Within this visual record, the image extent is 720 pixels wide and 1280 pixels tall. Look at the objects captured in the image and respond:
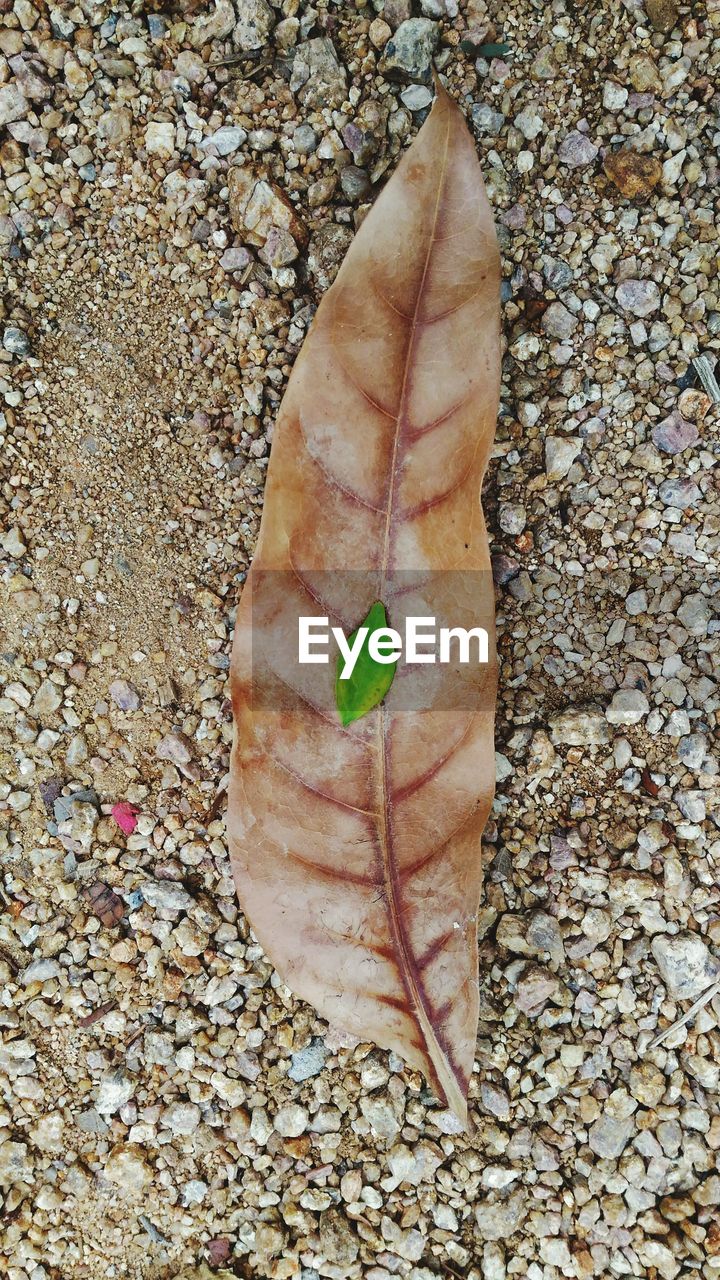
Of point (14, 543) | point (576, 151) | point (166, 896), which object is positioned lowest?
point (166, 896)

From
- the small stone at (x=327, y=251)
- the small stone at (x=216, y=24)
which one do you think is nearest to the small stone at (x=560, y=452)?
the small stone at (x=327, y=251)

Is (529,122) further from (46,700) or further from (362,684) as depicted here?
(46,700)

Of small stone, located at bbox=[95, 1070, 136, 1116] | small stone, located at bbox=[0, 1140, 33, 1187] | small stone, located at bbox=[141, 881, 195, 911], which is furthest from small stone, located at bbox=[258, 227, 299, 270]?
small stone, located at bbox=[0, 1140, 33, 1187]

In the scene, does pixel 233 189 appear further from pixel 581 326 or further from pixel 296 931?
pixel 296 931

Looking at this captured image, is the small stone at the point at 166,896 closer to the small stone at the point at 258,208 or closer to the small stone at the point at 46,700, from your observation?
the small stone at the point at 46,700

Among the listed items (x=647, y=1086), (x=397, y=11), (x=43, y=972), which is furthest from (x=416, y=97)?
(x=647, y=1086)

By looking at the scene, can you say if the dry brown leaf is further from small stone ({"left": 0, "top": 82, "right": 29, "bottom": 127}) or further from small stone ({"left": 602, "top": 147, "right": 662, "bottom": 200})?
small stone ({"left": 0, "top": 82, "right": 29, "bottom": 127})

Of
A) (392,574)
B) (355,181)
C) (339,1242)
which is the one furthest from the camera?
(355,181)
